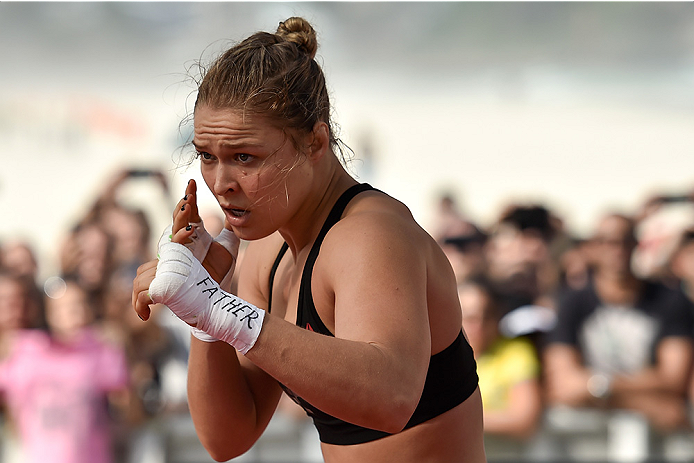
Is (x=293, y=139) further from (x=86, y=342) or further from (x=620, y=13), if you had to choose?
(x=620, y=13)

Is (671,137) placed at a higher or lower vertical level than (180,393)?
higher

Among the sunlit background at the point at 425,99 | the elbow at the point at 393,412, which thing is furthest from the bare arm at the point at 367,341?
the sunlit background at the point at 425,99

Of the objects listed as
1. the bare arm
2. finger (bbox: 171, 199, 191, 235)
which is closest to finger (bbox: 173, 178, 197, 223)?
finger (bbox: 171, 199, 191, 235)

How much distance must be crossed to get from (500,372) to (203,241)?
253 centimetres

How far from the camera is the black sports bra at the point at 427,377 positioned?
1.57m

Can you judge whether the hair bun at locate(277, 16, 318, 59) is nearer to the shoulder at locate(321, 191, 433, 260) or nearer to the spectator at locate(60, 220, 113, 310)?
the shoulder at locate(321, 191, 433, 260)

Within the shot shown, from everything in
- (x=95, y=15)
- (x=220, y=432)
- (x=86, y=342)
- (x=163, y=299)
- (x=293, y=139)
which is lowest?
(x=86, y=342)

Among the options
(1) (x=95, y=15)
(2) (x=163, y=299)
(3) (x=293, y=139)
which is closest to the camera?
(2) (x=163, y=299)

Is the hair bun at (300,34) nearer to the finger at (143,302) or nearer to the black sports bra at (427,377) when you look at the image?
the black sports bra at (427,377)

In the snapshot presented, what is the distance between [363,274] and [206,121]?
43 cm

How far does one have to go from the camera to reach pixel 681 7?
26.4ft

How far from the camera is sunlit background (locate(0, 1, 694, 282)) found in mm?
7785

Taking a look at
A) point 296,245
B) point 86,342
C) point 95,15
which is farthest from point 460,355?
point 95,15

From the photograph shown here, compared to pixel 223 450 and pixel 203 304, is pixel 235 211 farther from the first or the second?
pixel 223 450
